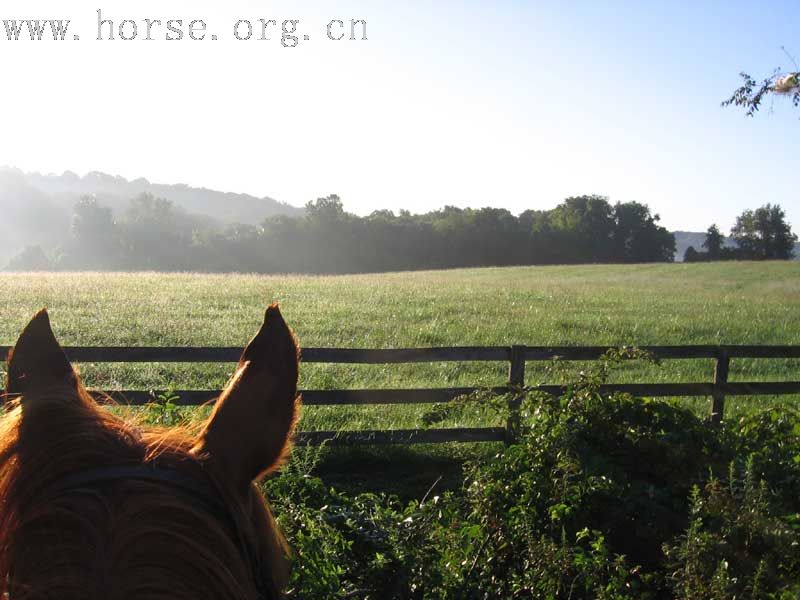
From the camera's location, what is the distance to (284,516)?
2.75 metres

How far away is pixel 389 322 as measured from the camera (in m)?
14.3

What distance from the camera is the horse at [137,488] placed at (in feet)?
2.98

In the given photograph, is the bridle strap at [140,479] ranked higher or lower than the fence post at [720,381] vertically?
higher

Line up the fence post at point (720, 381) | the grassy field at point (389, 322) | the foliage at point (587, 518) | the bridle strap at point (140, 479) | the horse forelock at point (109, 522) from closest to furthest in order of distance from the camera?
the horse forelock at point (109, 522)
the bridle strap at point (140, 479)
the foliage at point (587, 518)
the fence post at point (720, 381)
the grassy field at point (389, 322)

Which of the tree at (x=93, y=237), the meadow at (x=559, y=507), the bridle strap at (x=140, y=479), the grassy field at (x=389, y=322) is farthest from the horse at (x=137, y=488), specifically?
the tree at (x=93, y=237)

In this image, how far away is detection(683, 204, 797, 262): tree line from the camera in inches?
2554

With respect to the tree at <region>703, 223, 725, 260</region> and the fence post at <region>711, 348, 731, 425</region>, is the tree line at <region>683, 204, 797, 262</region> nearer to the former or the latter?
the tree at <region>703, 223, 725, 260</region>

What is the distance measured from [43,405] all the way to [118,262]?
62843 mm

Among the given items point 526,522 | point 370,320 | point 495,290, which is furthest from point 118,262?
point 526,522

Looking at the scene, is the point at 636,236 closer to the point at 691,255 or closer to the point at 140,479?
the point at 691,255

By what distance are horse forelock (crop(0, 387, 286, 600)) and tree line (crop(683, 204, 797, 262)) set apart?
68008 mm

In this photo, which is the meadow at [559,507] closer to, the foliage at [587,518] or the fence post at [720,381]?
the foliage at [587,518]

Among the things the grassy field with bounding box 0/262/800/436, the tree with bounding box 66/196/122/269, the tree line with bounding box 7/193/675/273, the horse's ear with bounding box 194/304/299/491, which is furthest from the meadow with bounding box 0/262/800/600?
the tree with bounding box 66/196/122/269

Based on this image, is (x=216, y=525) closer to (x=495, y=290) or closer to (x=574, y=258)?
(x=495, y=290)
